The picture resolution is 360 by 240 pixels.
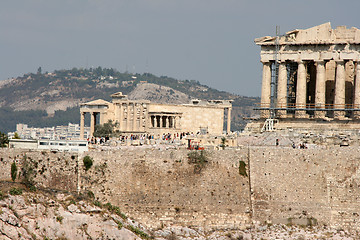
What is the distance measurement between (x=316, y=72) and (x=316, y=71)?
0.22 m

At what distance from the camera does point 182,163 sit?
215 feet

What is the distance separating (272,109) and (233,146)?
1408cm

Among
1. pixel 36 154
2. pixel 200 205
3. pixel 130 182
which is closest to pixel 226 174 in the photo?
pixel 200 205

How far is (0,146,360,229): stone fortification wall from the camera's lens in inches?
2505

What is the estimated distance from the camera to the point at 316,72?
270 feet

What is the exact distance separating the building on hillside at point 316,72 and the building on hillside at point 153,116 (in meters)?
9.74

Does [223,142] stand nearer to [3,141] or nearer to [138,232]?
[138,232]

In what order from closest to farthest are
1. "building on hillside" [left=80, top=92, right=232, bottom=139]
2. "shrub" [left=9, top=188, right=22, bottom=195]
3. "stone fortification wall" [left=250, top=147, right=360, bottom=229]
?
"shrub" [left=9, top=188, right=22, bottom=195]
"stone fortification wall" [left=250, top=147, right=360, bottom=229]
"building on hillside" [left=80, top=92, right=232, bottom=139]

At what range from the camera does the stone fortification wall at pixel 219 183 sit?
6362 centimetres

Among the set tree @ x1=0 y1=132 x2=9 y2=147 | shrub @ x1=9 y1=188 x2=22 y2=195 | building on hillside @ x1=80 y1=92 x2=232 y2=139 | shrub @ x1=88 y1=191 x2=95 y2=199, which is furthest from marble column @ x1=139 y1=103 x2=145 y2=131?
shrub @ x1=9 y1=188 x2=22 y2=195

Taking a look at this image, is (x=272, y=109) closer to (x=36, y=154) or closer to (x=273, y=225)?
(x=273, y=225)

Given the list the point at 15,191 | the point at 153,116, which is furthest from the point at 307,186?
the point at 153,116

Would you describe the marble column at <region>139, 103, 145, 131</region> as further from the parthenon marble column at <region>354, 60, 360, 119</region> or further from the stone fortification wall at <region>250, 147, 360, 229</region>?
the stone fortification wall at <region>250, 147, 360, 229</region>

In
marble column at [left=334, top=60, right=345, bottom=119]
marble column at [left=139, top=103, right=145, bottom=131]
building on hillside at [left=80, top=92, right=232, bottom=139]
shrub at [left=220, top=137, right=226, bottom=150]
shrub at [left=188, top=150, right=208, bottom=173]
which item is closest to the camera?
shrub at [left=188, top=150, right=208, bottom=173]
